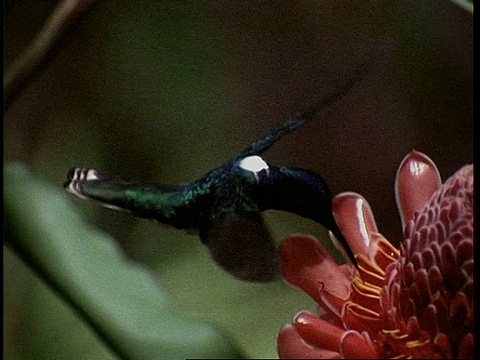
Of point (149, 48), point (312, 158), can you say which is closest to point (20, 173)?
point (149, 48)

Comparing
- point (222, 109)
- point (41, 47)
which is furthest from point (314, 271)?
point (41, 47)

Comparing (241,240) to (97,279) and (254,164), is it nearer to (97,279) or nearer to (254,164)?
(254,164)

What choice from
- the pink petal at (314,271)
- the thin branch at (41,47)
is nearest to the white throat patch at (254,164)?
the pink petal at (314,271)

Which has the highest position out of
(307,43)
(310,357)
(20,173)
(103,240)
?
(307,43)

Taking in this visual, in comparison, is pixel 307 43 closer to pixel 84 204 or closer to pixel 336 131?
pixel 336 131

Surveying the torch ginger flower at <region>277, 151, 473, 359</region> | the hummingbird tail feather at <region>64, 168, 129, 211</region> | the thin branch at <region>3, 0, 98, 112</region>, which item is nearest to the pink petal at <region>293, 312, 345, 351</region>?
the torch ginger flower at <region>277, 151, 473, 359</region>

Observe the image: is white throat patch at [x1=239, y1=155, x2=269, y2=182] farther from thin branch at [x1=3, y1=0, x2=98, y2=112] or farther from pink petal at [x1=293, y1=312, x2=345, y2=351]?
thin branch at [x1=3, y1=0, x2=98, y2=112]
